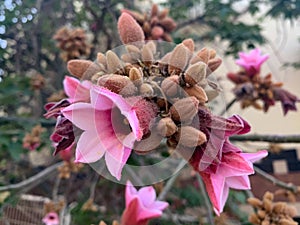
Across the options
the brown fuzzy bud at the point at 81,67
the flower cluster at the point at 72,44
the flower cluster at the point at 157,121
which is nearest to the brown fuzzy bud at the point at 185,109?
the flower cluster at the point at 157,121

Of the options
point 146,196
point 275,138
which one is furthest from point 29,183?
point 275,138

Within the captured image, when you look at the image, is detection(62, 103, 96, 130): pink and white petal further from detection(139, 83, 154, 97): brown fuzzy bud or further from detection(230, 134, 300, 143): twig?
detection(230, 134, 300, 143): twig

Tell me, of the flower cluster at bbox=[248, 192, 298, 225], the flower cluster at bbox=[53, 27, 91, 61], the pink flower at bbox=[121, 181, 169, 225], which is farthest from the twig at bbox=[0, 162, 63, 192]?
the flower cluster at bbox=[248, 192, 298, 225]

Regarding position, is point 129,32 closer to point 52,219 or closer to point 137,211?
point 137,211

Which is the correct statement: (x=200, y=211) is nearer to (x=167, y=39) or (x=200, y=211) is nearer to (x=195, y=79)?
(x=167, y=39)

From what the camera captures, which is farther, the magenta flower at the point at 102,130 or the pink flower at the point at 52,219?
the pink flower at the point at 52,219

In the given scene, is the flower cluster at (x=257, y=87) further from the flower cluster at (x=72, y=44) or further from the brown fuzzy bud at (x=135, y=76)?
the brown fuzzy bud at (x=135, y=76)

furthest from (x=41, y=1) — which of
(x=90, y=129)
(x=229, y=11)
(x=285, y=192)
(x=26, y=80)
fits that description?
(x=90, y=129)
